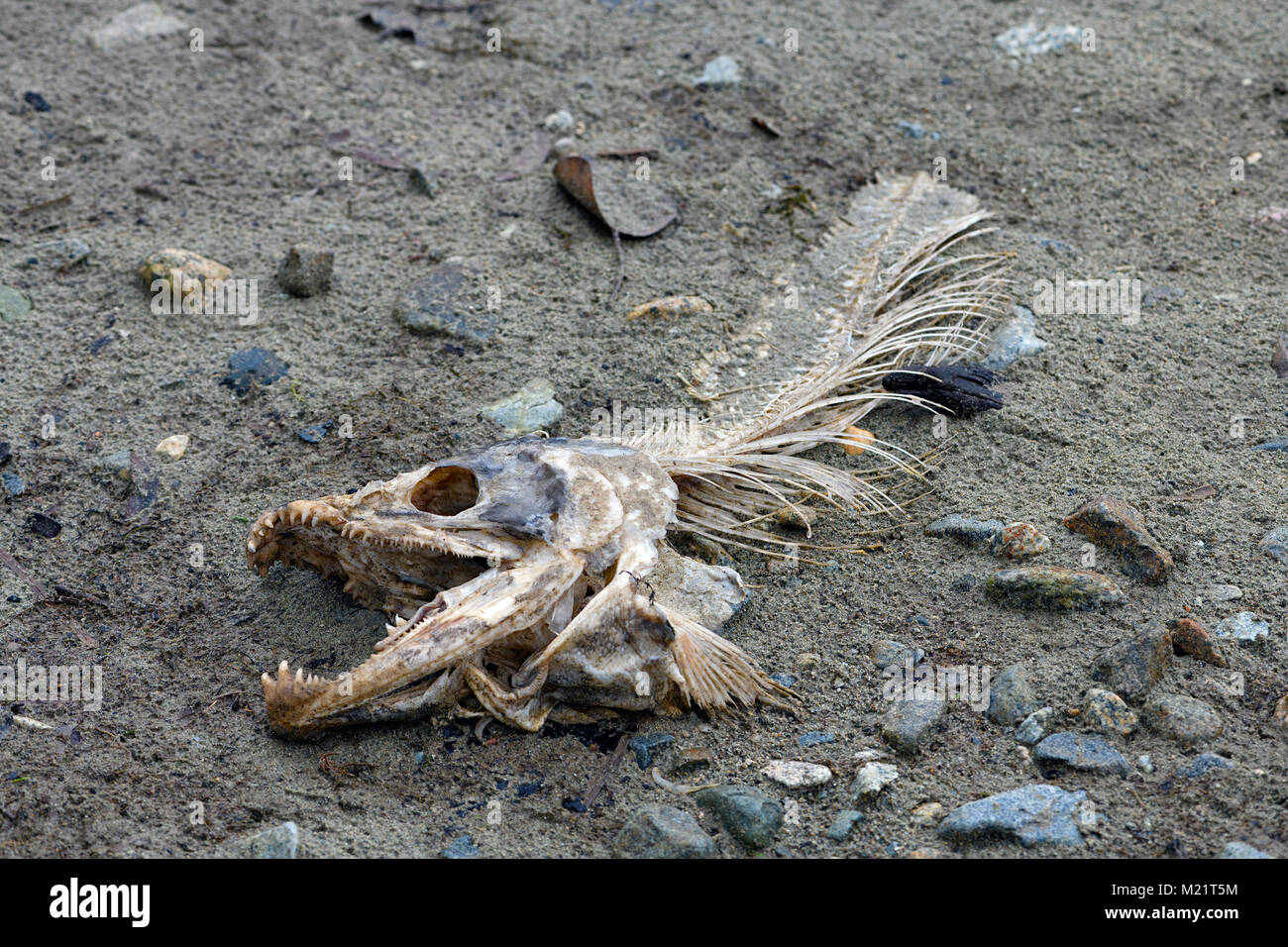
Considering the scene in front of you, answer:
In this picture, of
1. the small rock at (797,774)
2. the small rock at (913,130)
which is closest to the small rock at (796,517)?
the small rock at (797,774)

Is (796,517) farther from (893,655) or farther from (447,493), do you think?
(447,493)

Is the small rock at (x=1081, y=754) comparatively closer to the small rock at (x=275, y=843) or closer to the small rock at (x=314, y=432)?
the small rock at (x=275, y=843)

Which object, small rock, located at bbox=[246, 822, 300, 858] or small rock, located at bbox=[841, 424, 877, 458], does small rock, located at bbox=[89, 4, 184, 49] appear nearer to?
small rock, located at bbox=[841, 424, 877, 458]

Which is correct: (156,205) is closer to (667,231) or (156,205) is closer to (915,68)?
(667,231)

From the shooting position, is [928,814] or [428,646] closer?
[928,814]

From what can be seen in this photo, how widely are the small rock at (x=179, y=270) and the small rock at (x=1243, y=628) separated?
4114 millimetres

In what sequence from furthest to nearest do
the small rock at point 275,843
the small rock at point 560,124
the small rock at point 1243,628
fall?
1. the small rock at point 560,124
2. the small rock at point 1243,628
3. the small rock at point 275,843

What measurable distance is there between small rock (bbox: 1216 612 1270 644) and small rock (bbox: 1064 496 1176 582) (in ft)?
0.80

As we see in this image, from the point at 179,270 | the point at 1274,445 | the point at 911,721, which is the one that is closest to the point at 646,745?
the point at 911,721

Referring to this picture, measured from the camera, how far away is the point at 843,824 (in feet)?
9.61

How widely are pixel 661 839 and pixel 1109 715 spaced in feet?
4.25

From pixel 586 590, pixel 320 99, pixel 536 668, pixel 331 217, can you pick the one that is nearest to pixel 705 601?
pixel 586 590

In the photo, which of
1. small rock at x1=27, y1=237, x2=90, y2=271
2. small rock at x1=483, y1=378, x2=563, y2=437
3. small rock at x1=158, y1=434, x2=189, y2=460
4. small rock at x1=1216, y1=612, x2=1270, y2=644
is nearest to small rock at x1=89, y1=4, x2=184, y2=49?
small rock at x1=27, y1=237, x2=90, y2=271

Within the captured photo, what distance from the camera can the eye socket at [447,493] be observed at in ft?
11.9
